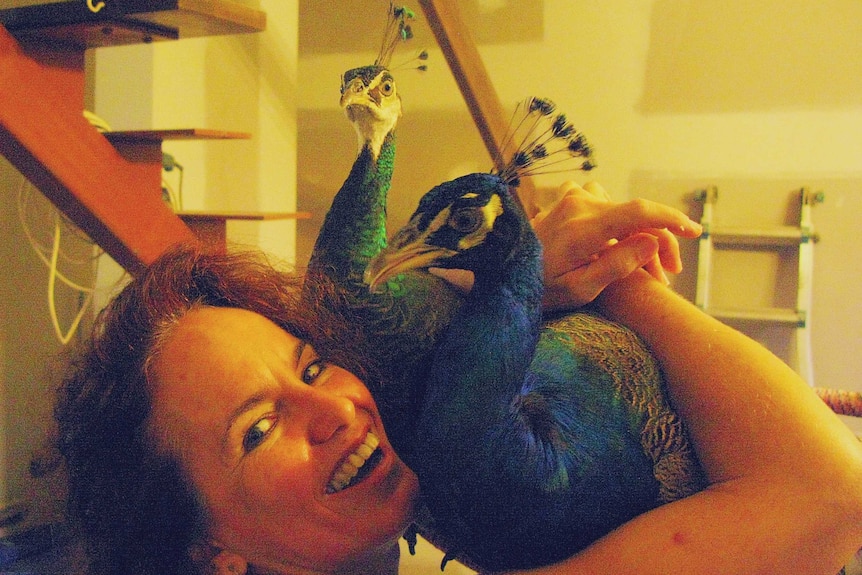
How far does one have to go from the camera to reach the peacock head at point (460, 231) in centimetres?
66

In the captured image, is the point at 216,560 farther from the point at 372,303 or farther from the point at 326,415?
the point at 372,303

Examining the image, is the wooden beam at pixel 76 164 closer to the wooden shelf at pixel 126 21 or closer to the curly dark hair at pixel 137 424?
the wooden shelf at pixel 126 21

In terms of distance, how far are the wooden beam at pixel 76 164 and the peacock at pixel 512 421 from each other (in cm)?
98

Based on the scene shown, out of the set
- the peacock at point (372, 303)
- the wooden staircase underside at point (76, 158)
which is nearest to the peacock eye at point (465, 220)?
the peacock at point (372, 303)

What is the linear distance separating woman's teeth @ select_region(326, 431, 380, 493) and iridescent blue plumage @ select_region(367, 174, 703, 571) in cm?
7

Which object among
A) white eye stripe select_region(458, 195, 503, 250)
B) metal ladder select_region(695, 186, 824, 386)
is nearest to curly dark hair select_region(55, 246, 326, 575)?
white eye stripe select_region(458, 195, 503, 250)

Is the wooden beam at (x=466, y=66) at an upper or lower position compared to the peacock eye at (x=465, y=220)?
upper

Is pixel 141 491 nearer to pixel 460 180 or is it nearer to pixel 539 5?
pixel 460 180

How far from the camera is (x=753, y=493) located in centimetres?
63

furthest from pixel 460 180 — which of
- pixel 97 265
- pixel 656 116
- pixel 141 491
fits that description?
pixel 656 116

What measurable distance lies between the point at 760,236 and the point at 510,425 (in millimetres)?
2529

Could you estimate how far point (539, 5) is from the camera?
306 centimetres

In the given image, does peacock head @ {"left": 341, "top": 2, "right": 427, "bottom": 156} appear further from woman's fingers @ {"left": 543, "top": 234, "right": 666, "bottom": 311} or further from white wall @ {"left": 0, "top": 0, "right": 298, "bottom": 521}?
white wall @ {"left": 0, "top": 0, "right": 298, "bottom": 521}

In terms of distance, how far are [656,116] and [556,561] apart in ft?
8.79
